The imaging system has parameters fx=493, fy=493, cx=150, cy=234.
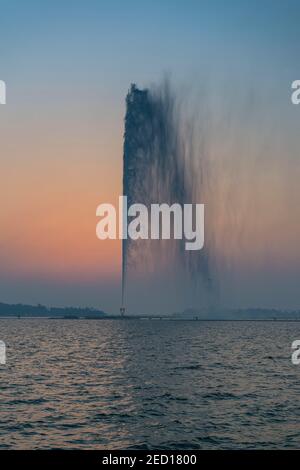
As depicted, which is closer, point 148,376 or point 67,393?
point 67,393

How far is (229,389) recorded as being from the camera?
109 ft

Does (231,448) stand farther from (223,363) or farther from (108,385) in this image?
(223,363)

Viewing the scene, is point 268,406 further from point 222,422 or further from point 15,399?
point 15,399

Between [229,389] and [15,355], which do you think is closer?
[229,389]

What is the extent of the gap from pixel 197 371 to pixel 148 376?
17.0 feet

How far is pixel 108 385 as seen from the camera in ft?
113

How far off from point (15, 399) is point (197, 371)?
17.8 m
